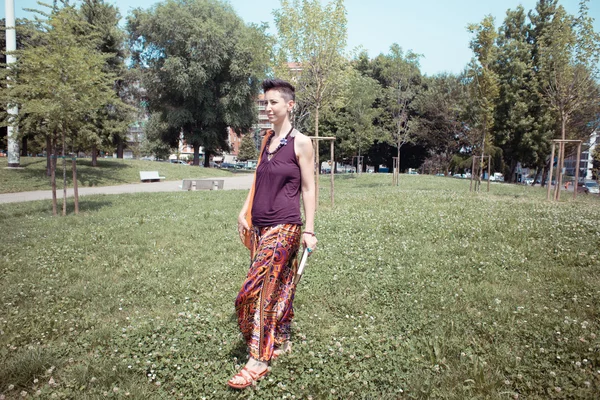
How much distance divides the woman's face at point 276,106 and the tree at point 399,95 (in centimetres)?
4061

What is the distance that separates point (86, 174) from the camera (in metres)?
27.5

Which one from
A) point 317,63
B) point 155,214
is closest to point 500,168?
point 317,63

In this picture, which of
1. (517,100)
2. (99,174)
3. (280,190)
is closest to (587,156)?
(517,100)

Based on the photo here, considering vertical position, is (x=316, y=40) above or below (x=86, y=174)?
above

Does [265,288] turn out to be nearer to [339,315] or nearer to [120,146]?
[339,315]

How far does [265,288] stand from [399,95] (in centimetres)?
4491

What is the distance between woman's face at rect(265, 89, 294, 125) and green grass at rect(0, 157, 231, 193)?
73.3 ft

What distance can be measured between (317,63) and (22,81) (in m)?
10.4

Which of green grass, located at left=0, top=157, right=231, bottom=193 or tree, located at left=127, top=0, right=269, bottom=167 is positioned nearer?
green grass, located at left=0, top=157, right=231, bottom=193

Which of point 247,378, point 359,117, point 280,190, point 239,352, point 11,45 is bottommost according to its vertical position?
point 239,352

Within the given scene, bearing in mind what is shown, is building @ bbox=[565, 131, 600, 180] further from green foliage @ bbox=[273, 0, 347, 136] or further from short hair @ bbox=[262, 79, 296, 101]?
short hair @ bbox=[262, 79, 296, 101]

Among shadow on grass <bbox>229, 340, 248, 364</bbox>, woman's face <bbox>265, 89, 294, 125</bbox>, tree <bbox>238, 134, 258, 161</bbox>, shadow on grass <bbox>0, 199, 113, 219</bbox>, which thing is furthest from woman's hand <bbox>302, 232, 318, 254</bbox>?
tree <bbox>238, 134, 258, 161</bbox>

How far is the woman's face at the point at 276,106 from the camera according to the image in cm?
370

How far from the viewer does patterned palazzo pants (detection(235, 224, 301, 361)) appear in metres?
3.52
